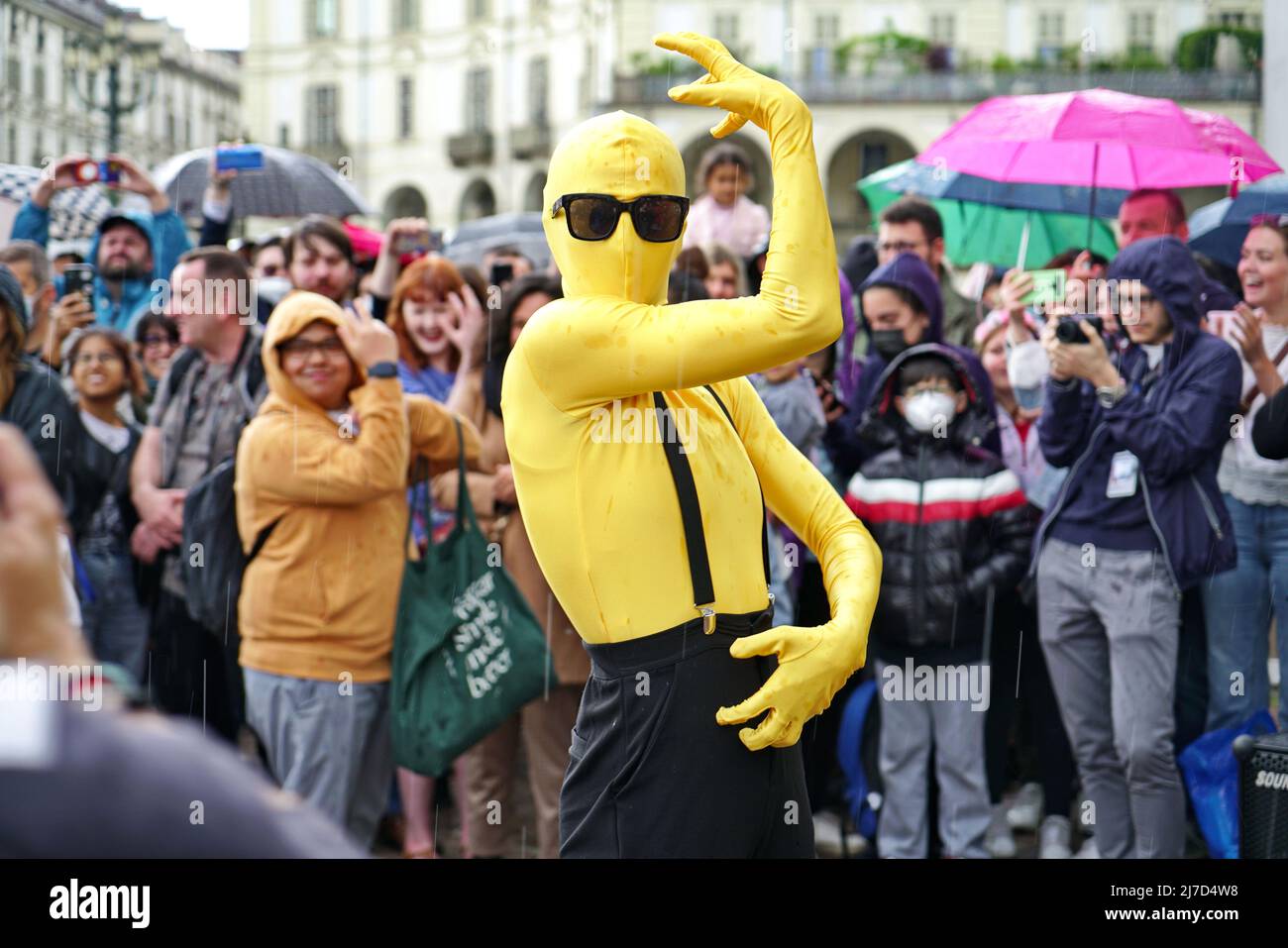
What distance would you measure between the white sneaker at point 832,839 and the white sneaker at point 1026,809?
60cm

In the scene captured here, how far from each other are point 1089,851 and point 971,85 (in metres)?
37.6

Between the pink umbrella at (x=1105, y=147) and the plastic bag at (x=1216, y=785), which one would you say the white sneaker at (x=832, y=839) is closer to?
the plastic bag at (x=1216, y=785)

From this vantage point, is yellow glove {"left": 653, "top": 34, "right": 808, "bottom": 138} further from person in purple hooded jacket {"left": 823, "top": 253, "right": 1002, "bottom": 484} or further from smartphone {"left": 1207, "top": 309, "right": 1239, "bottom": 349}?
smartphone {"left": 1207, "top": 309, "right": 1239, "bottom": 349}

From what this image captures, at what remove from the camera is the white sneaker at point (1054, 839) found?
5957 millimetres

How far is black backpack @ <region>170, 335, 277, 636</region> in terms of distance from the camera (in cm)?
568

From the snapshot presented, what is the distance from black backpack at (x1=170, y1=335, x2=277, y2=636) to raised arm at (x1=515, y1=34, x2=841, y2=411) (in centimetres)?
282

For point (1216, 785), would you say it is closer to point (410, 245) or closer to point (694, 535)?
point (694, 535)

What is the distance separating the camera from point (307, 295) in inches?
223

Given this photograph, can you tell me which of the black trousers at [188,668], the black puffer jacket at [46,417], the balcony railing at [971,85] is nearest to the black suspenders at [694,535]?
the black trousers at [188,668]

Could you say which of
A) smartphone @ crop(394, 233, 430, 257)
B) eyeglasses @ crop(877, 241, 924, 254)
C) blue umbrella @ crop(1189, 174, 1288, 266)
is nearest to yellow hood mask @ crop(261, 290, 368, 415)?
smartphone @ crop(394, 233, 430, 257)

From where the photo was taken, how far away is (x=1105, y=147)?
7.16 m

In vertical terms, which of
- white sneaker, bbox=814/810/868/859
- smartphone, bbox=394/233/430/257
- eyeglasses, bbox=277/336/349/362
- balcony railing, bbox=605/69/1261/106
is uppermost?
balcony railing, bbox=605/69/1261/106
